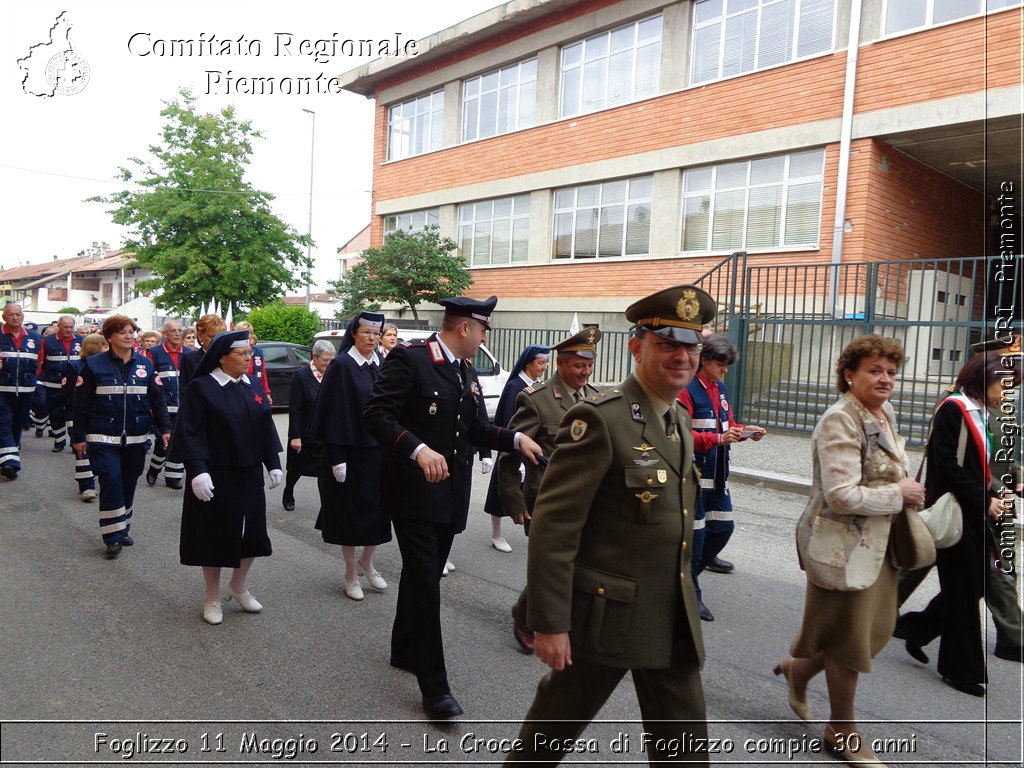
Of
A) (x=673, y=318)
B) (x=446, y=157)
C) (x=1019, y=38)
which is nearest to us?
(x=673, y=318)

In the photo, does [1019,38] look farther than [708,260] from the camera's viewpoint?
No

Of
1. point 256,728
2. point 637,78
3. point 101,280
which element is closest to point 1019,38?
point 637,78

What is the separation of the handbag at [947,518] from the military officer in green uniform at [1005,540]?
0.17 m

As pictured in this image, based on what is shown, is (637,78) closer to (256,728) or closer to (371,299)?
(371,299)

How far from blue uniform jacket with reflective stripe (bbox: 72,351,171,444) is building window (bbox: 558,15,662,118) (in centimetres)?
1444

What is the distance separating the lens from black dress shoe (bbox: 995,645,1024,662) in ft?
13.7

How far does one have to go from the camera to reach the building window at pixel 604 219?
17.9 meters

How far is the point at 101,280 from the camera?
211ft

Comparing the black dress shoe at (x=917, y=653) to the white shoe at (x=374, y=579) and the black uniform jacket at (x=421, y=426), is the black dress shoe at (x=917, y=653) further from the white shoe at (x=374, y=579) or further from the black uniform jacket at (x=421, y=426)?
the white shoe at (x=374, y=579)

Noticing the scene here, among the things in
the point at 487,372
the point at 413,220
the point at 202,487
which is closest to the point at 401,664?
the point at 202,487

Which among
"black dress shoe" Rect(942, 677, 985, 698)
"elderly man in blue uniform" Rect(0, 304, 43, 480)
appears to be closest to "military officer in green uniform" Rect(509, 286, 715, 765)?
"black dress shoe" Rect(942, 677, 985, 698)

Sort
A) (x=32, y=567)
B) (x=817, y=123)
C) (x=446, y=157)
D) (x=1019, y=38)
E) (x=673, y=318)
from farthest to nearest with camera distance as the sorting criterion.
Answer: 1. (x=446, y=157)
2. (x=817, y=123)
3. (x=1019, y=38)
4. (x=32, y=567)
5. (x=673, y=318)

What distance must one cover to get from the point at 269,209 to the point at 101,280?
46152 millimetres

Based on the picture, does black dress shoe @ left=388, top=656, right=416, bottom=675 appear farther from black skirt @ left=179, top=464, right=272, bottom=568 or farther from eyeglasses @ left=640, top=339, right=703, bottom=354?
eyeglasses @ left=640, top=339, right=703, bottom=354
